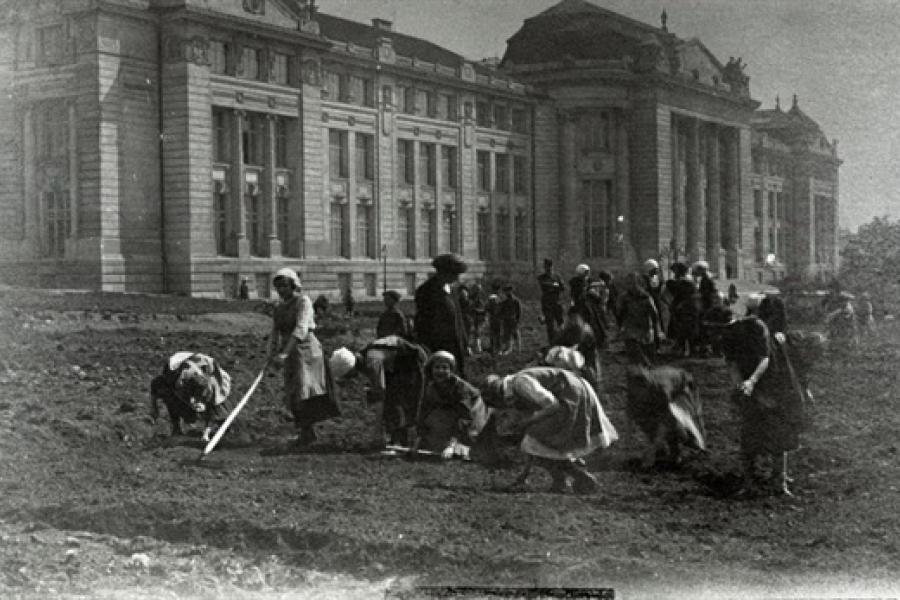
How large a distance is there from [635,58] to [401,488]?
2823 centimetres

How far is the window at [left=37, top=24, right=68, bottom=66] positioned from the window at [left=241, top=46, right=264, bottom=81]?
16.4 feet

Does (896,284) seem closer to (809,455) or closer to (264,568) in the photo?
(809,455)

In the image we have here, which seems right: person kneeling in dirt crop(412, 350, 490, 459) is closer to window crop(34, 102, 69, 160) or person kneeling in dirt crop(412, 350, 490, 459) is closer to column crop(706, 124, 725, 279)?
window crop(34, 102, 69, 160)

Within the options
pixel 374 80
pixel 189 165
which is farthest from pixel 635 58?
pixel 189 165

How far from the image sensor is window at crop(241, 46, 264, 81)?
104 ft

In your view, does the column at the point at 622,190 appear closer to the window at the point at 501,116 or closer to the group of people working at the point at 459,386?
the window at the point at 501,116

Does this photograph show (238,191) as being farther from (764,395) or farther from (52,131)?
(764,395)

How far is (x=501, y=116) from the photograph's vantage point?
28.0 meters

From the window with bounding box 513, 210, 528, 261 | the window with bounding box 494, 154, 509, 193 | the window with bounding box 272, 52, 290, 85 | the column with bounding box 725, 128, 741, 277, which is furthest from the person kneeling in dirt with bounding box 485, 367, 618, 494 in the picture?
the column with bounding box 725, 128, 741, 277

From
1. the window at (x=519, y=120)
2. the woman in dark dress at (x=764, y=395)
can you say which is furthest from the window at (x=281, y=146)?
the woman in dark dress at (x=764, y=395)

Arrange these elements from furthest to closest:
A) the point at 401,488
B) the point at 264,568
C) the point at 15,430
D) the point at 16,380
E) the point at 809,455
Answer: the point at 16,380
the point at 15,430
the point at 809,455
the point at 401,488
the point at 264,568

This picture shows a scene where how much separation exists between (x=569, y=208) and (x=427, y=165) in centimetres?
1135

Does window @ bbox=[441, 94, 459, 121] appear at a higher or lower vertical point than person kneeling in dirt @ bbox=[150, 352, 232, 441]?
higher

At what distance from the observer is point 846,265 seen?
21078 mm
